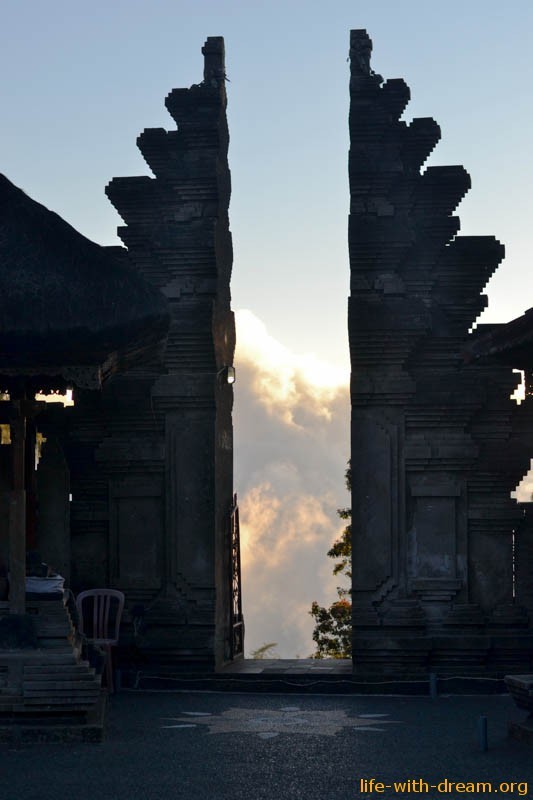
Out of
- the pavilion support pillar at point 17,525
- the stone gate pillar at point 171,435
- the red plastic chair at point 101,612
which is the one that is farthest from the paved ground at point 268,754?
the stone gate pillar at point 171,435

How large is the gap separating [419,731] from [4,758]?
14.6 feet

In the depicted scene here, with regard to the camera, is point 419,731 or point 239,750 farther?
point 419,731

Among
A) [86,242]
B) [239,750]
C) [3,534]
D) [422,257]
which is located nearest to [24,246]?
[86,242]

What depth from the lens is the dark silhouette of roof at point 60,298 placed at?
1526 cm

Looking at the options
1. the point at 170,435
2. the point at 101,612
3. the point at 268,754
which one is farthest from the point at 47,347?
the point at 101,612

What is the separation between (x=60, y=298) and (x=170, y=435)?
20.3ft

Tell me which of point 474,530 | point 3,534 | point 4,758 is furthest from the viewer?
point 474,530

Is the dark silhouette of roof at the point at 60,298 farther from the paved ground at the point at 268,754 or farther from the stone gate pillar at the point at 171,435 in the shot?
the stone gate pillar at the point at 171,435

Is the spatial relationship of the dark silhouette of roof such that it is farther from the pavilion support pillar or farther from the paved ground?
the paved ground

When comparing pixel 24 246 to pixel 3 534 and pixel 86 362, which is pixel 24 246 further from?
pixel 3 534

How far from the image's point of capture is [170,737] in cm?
1479

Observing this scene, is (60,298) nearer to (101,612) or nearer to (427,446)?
(101,612)

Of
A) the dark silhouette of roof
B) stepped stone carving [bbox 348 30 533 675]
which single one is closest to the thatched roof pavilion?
the dark silhouette of roof

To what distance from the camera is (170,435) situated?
21.3 metres
